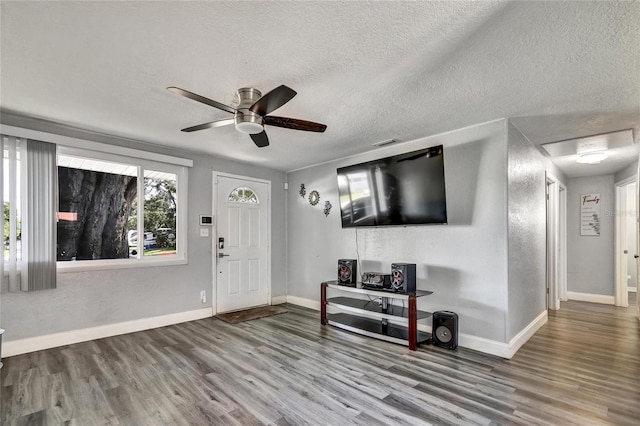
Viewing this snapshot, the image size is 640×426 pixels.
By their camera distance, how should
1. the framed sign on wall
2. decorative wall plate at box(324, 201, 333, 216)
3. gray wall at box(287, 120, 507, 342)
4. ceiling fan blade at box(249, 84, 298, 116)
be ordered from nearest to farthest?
ceiling fan blade at box(249, 84, 298, 116), gray wall at box(287, 120, 507, 342), decorative wall plate at box(324, 201, 333, 216), the framed sign on wall

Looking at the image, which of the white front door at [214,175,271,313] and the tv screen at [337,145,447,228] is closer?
the tv screen at [337,145,447,228]

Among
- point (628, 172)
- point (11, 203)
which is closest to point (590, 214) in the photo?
point (628, 172)

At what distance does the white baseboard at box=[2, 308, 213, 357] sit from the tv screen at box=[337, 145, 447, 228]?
8.44ft

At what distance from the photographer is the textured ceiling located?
1.68 meters

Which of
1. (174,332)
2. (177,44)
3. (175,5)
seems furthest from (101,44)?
(174,332)

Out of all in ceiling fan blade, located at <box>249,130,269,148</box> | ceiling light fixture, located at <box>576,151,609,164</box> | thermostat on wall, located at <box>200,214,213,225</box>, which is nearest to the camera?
ceiling fan blade, located at <box>249,130,269,148</box>

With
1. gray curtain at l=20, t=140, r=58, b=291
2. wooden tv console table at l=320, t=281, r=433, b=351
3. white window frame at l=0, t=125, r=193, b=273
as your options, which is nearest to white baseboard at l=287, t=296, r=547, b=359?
wooden tv console table at l=320, t=281, r=433, b=351

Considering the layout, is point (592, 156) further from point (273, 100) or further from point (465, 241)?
point (273, 100)

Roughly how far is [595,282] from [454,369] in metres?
4.67

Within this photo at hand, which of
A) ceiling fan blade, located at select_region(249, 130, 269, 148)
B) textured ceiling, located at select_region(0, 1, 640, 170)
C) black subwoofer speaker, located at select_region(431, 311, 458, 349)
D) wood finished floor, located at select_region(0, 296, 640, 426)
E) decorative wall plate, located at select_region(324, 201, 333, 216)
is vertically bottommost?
wood finished floor, located at select_region(0, 296, 640, 426)

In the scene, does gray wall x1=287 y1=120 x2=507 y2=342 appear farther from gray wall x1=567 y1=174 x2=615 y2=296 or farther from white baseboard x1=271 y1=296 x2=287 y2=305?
gray wall x1=567 y1=174 x2=615 y2=296

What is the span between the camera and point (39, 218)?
3201mm

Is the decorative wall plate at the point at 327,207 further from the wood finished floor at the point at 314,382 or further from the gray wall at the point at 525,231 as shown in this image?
the gray wall at the point at 525,231

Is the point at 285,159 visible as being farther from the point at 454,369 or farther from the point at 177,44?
the point at 454,369
